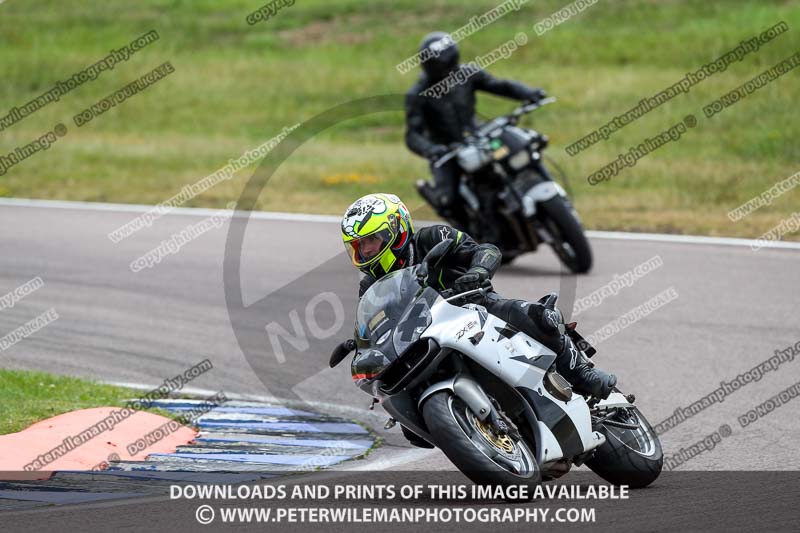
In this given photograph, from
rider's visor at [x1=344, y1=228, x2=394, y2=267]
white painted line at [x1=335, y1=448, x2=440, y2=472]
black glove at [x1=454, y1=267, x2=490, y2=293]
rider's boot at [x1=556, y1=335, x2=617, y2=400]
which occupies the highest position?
rider's visor at [x1=344, y1=228, x2=394, y2=267]

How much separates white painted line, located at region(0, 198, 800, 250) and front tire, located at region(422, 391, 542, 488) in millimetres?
9023

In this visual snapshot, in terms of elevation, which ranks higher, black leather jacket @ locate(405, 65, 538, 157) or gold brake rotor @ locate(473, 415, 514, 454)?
black leather jacket @ locate(405, 65, 538, 157)

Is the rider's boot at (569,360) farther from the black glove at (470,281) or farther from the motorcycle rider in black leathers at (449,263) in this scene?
the black glove at (470,281)

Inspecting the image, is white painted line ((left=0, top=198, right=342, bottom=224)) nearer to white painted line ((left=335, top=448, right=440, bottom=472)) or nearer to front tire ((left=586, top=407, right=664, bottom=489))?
white painted line ((left=335, top=448, right=440, bottom=472))

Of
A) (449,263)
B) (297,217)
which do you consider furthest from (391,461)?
(297,217)

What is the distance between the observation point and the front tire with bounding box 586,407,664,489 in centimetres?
632

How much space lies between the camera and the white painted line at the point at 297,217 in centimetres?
1446

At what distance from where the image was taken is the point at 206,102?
26422 millimetres

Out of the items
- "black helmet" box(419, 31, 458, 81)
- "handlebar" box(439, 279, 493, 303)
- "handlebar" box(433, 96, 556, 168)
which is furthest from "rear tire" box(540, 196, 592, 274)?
"handlebar" box(439, 279, 493, 303)

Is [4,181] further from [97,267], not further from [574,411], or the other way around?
[574,411]

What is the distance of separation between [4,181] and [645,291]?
12.1 meters

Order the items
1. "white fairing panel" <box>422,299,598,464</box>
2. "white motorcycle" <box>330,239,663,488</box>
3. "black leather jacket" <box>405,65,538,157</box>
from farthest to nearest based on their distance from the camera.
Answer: "black leather jacket" <box>405,65,538,157</box>, "white fairing panel" <box>422,299,598,464</box>, "white motorcycle" <box>330,239,663,488</box>

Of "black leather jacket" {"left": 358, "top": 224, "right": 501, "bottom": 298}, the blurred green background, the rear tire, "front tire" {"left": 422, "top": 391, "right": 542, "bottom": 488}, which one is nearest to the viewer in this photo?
"front tire" {"left": 422, "top": 391, "right": 542, "bottom": 488}

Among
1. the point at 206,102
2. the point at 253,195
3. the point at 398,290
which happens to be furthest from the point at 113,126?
the point at 398,290
